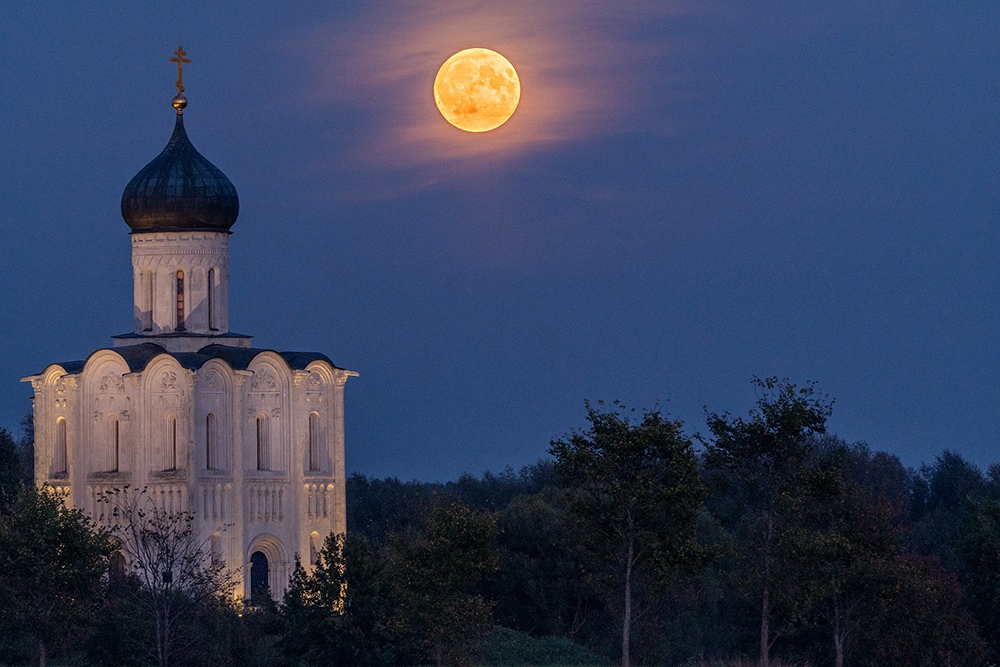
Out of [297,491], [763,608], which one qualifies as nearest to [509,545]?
[297,491]

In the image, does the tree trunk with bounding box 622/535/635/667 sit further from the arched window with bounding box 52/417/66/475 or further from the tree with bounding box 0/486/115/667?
the arched window with bounding box 52/417/66/475

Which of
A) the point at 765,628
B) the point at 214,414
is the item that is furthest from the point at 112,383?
the point at 765,628

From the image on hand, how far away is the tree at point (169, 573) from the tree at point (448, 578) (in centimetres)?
545

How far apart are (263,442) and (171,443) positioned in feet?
9.28

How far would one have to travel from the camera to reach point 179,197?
57.9 m

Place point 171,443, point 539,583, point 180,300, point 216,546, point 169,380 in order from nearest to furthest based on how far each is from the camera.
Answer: point 216,546 → point 169,380 → point 171,443 → point 180,300 → point 539,583

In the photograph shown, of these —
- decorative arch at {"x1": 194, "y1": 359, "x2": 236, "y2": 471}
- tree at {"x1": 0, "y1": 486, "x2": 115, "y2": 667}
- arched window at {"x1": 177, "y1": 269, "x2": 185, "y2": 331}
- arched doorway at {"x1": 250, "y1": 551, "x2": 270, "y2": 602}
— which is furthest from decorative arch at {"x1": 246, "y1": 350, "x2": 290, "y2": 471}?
tree at {"x1": 0, "y1": 486, "x2": 115, "y2": 667}

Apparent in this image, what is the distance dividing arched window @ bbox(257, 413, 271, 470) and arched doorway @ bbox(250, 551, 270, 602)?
2.58m

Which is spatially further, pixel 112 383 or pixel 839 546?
pixel 112 383

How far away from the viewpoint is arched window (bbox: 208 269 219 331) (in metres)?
58.2

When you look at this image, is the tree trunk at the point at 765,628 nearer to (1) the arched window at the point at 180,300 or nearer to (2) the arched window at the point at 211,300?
(2) the arched window at the point at 211,300

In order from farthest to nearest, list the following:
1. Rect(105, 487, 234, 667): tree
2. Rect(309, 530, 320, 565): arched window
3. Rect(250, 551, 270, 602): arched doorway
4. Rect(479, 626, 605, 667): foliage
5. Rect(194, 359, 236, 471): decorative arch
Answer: Rect(309, 530, 320, 565): arched window, Rect(250, 551, 270, 602): arched doorway, Rect(194, 359, 236, 471): decorative arch, Rect(479, 626, 605, 667): foliage, Rect(105, 487, 234, 667): tree

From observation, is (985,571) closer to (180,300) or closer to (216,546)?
(216,546)

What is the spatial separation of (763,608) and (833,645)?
692 cm
